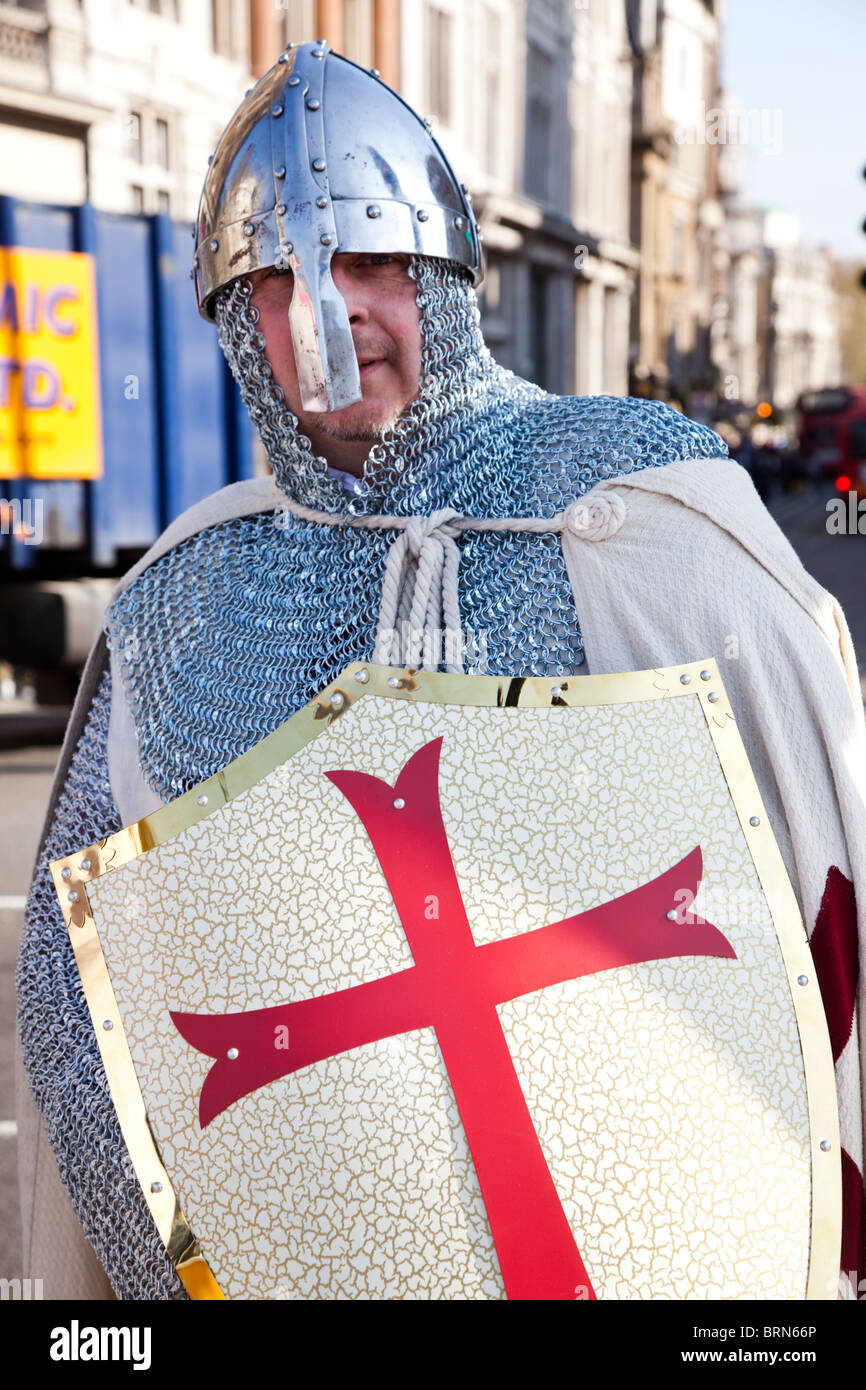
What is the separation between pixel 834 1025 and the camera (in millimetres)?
1314

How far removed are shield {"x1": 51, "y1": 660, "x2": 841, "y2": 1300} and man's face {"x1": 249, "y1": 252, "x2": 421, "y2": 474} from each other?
0.40 meters

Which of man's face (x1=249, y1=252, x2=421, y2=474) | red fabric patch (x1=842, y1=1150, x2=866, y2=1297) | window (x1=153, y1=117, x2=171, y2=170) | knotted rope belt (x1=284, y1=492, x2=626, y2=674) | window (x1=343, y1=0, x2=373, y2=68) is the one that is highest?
window (x1=343, y1=0, x2=373, y2=68)

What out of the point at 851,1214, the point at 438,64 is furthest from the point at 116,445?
the point at 438,64

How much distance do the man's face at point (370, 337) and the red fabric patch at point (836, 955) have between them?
2.32 feet

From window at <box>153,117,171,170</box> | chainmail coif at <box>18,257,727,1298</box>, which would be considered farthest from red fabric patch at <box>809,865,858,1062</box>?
window at <box>153,117,171,170</box>

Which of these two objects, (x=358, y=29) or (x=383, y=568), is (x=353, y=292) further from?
(x=358, y=29)

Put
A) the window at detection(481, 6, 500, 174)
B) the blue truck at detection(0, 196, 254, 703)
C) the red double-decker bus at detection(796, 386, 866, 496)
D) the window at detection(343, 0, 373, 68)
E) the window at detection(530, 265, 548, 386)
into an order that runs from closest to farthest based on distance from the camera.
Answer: the blue truck at detection(0, 196, 254, 703) → the window at detection(343, 0, 373, 68) → the window at detection(481, 6, 500, 174) → the window at detection(530, 265, 548, 386) → the red double-decker bus at detection(796, 386, 866, 496)

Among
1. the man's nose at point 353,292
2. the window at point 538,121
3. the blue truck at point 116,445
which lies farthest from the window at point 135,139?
the man's nose at point 353,292

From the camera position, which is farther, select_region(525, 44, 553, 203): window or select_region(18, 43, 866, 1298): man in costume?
select_region(525, 44, 553, 203): window

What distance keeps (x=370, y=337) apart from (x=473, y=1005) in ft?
2.51

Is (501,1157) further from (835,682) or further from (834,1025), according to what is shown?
(835,682)

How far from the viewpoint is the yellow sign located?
643 centimetres

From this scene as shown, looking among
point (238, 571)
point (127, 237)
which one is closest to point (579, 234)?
point (127, 237)

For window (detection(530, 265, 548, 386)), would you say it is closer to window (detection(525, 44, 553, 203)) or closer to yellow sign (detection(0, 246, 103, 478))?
window (detection(525, 44, 553, 203))
